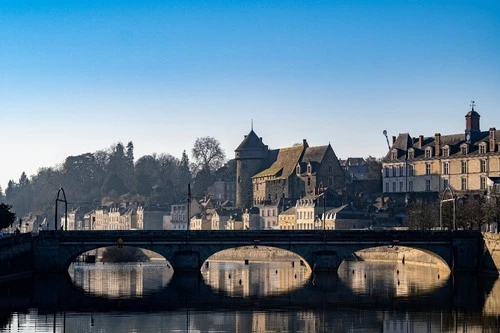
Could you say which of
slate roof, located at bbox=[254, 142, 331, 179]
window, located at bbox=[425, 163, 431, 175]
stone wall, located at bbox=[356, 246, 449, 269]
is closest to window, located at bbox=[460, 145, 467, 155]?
window, located at bbox=[425, 163, 431, 175]

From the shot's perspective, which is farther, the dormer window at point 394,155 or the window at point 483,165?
the dormer window at point 394,155

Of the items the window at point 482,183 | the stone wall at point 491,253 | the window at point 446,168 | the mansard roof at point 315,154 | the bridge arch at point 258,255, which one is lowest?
the bridge arch at point 258,255

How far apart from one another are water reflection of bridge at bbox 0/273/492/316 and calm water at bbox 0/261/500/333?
61 millimetres

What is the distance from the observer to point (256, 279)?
289 feet

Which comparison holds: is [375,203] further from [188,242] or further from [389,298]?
[389,298]

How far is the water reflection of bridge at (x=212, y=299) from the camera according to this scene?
2470 inches

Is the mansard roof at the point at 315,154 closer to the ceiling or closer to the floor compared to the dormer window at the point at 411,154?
closer to the ceiling

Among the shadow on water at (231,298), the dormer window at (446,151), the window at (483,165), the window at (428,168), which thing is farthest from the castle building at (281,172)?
the shadow on water at (231,298)

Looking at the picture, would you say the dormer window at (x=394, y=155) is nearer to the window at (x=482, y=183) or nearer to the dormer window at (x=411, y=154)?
the dormer window at (x=411, y=154)

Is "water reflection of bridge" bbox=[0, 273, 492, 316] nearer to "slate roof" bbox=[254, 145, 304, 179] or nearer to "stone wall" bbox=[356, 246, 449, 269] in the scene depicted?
"stone wall" bbox=[356, 246, 449, 269]

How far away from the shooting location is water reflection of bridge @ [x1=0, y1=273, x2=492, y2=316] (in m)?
62.8

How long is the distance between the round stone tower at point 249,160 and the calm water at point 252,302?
77.3 m

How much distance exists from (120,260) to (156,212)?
76.6 metres

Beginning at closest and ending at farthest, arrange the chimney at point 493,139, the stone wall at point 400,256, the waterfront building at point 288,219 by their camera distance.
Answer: the stone wall at point 400,256 → the chimney at point 493,139 → the waterfront building at point 288,219
